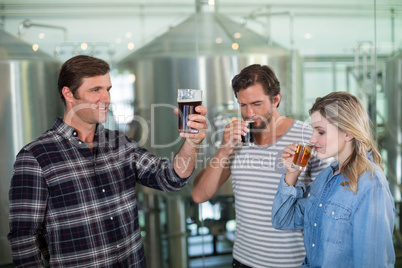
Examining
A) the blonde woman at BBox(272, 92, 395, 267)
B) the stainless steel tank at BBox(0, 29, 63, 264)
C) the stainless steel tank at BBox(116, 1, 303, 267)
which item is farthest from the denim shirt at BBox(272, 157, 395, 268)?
the stainless steel tank at BBox(0, 29, 63, 264)

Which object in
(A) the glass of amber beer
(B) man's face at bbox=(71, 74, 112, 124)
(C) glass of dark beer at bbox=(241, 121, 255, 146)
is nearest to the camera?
(A) the glass of amber beer

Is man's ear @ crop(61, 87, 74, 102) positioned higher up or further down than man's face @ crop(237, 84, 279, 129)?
higher up

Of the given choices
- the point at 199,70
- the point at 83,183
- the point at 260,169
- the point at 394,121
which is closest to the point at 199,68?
the point at 199,70

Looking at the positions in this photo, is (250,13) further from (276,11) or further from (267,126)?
(267,126)

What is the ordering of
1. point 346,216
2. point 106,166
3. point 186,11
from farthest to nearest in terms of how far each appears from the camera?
point 186,11 → point 106,166 → point 346,216

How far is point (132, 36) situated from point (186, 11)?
507 mm

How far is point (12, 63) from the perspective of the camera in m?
2.29

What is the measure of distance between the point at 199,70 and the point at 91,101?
1.18 meters

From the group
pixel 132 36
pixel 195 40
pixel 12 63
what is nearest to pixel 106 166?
pixel 12 63

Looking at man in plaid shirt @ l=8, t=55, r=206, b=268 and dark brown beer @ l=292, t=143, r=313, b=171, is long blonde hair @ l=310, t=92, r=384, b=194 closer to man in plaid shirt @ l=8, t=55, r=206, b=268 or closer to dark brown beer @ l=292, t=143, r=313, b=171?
dark brown beer @ l=292, t=143, r=313, b=171

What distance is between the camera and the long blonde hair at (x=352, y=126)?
1229mm

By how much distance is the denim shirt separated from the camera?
1136 mm

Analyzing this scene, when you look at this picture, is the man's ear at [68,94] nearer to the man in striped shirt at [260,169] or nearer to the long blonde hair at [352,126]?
the man in striped shirt at [260,169]

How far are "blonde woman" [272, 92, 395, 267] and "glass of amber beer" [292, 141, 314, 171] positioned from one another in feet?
0.06
